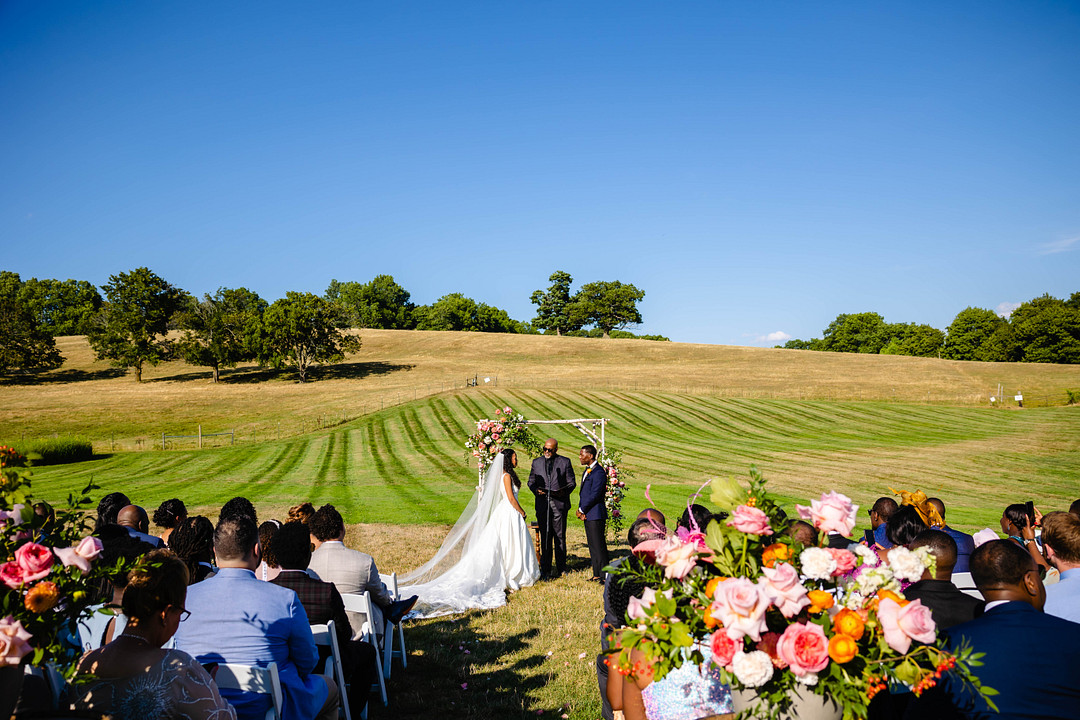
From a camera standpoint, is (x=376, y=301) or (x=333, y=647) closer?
(x=333, y=647)

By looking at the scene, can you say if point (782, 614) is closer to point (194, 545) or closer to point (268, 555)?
point (268, 555)

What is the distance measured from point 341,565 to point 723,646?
186 inches

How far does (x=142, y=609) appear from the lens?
3049mm

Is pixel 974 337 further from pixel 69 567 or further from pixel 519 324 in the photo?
pixel 69 567

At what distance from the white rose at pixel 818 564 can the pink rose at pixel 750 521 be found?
16 cm

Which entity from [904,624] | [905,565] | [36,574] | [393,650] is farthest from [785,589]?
[393,650]

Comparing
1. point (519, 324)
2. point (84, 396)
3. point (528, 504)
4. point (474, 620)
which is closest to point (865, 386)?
point (528, 504)

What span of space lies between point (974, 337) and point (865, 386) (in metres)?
49.5

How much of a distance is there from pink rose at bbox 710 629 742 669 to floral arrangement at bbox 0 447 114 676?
2.53 meters

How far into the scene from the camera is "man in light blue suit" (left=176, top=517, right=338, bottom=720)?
413 cm

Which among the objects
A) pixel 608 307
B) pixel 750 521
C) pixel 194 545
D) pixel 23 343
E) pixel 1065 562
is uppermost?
pixel 608 307

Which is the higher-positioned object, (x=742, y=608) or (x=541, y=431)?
(x=742, y=608)

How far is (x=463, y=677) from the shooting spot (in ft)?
22.3

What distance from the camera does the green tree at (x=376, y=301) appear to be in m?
116
